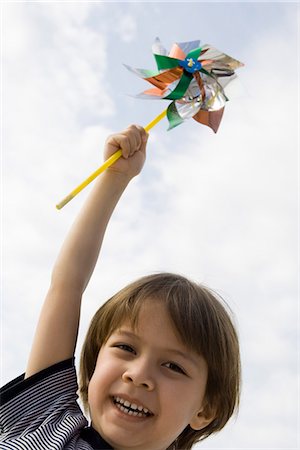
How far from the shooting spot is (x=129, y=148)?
173 cm

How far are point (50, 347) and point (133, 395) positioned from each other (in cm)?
26

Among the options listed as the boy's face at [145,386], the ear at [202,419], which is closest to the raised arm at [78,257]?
the boy's face at [145,386]

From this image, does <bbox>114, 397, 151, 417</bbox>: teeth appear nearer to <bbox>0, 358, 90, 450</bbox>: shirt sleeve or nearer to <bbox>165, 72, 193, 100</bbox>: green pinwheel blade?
<bbox>0, 358, 90, 450</bbox>: shirt sleeve

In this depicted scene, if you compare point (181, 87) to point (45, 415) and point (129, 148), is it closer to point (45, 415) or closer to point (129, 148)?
point (129, 148)

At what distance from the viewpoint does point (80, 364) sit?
1.65 m

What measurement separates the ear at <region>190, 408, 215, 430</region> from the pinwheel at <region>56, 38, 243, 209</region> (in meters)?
0.87

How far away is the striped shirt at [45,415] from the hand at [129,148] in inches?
22.1

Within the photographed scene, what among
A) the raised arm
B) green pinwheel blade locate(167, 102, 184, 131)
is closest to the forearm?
the raised arm

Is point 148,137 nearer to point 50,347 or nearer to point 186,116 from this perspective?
point 186,116

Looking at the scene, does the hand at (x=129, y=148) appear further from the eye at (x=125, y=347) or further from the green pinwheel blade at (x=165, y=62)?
the eye at (x=125, y=347)

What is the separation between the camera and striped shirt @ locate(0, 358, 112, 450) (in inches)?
54.2

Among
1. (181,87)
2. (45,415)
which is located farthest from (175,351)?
(181,87)

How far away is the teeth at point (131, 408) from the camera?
1.37 metres

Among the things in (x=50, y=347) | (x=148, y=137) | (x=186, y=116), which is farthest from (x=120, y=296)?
(x=186, y=116)
